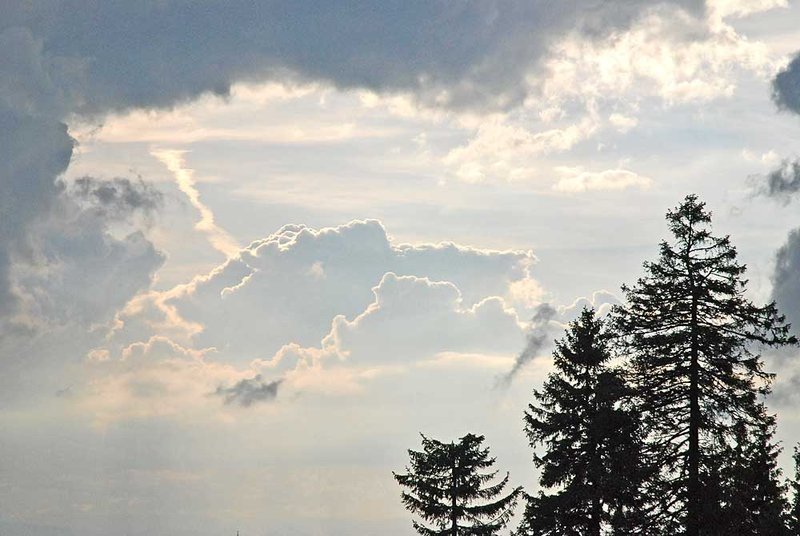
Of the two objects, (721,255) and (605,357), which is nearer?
(721,255)

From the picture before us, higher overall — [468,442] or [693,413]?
[468,442]

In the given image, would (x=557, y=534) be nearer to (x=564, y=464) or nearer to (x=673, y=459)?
(x=564, y=464)

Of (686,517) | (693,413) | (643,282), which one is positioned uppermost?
(643,282)

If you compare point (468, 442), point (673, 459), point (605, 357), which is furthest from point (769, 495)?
point (673, 459)

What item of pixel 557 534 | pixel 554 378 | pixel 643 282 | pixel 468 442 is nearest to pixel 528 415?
pixel 554 378

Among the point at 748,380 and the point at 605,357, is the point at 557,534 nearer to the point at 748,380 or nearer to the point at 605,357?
the point at 605,357

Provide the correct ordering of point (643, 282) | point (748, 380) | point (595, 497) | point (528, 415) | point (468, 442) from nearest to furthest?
point (748, 380) → point (643, 282) → point (595, 497) → point (528, 415) → point (468, 442)

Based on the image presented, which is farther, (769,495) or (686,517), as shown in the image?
(769,495)

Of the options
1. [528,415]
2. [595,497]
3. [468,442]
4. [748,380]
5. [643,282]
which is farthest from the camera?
[468,442]

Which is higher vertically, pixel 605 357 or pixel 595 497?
pixel 605 357

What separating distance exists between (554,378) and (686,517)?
545 inches

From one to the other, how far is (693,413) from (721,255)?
5.38 meters

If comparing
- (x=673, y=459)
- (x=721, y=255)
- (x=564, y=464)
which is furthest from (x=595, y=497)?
(x=721, y=255)

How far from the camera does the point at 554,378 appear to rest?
49938 mm
